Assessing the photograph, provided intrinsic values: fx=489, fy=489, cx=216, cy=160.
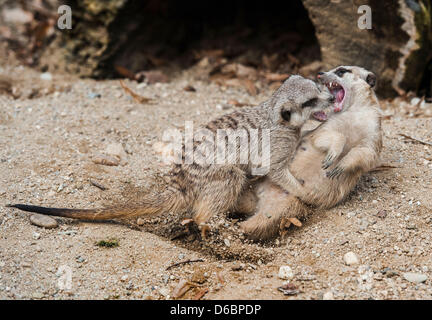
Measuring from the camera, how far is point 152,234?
9.18ft

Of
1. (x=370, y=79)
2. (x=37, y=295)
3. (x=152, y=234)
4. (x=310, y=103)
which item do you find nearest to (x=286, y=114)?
(x=310, y=103)

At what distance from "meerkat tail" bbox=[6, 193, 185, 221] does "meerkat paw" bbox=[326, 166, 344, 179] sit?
2.86ft

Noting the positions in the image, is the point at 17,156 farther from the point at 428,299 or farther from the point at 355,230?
the point at 428,299

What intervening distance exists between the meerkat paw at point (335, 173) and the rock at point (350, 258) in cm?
50

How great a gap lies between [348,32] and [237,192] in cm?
188

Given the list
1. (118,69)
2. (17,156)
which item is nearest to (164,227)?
(17,156)

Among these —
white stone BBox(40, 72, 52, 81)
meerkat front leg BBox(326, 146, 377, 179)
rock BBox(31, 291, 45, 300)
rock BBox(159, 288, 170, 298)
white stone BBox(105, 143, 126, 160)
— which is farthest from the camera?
white stone BBox(40, 72, 52, 81)

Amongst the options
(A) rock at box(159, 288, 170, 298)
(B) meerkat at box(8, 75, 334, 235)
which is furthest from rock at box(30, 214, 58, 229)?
(A) rock at box(159, 288, 170, 298)

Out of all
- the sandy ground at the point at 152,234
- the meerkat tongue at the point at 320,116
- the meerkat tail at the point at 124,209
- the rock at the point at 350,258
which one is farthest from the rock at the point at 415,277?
the meerkat tail at the point at 124,209

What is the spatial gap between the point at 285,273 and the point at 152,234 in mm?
799

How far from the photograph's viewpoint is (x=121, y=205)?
270 centimetres

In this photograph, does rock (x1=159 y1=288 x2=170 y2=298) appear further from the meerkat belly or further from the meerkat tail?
the meerkat belly

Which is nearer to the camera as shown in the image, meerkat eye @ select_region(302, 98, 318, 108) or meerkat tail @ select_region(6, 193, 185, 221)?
meerkat tail @ select_region(6, 193, 185, 221)

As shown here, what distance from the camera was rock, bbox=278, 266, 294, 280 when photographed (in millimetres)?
2443
